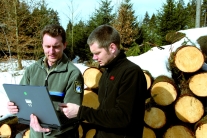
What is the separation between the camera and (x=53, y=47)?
1991 mm

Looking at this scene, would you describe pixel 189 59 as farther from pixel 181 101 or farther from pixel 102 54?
pixel 102 54

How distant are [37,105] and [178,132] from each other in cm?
229

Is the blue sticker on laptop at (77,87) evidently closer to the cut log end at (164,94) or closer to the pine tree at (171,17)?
the cut log end at (164,94)

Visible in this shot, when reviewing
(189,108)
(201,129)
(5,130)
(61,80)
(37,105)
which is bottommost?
(5,130)

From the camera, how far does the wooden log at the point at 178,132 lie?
3287 mm

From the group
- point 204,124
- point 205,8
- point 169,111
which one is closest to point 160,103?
point 169,111

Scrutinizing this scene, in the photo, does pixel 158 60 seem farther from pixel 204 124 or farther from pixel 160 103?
pixel 204 124

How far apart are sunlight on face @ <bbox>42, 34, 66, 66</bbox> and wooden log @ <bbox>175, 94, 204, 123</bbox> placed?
197 centimetres

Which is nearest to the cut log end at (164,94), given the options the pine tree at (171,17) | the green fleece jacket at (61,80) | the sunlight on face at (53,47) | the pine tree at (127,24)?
the green fleece jacket at (61,80)

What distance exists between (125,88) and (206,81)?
2.16m

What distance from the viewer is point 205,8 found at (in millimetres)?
26656

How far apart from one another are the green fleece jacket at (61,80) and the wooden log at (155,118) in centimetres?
165

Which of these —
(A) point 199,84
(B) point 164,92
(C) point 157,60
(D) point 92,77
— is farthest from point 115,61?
(C) point 157,60

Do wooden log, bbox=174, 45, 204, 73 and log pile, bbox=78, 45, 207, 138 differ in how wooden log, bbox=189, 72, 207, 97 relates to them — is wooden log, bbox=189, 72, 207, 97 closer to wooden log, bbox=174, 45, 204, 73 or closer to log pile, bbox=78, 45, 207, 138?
log pile, bbox=78, 45, 207, 138
